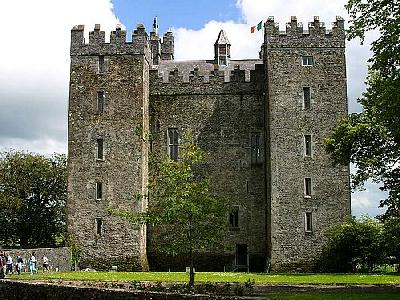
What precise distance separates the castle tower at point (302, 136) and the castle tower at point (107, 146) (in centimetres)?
805

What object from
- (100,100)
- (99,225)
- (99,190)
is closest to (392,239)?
(99,225)

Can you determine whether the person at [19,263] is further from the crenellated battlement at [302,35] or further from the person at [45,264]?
the crenellated battlement at [302,35]

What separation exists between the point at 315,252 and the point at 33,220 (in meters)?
24.3

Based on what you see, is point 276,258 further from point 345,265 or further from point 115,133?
point 115,133

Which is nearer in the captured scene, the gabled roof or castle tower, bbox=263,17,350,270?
castle tower, bbox=263,17,350,270

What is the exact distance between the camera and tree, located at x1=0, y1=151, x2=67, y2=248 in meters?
55.1

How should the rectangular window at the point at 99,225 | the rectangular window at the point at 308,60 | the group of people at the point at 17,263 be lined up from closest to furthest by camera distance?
the group of people at the point at 17,263 < the rectangular window at the point at 99,225 < the rectangular window at the point at 308,60

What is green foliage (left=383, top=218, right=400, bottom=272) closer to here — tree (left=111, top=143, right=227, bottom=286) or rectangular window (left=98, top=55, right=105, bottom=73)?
tree (left=111, top=143, right=227, bottom=286)

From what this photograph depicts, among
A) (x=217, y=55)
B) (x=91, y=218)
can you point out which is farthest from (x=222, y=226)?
(x=217, y=55)

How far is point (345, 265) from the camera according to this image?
1594 inches

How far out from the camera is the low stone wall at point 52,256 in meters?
38.6

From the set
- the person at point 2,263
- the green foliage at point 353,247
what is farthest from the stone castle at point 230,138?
the person at point 2,263

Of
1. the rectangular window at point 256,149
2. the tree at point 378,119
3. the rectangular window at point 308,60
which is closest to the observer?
the tree at point 378,119

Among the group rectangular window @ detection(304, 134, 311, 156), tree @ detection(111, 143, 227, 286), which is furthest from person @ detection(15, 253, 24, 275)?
rectangular window @ detection(304, 134, 311, 156)
